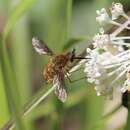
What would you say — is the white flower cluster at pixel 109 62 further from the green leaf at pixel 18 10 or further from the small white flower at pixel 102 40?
the green leaf at pixel 18 10

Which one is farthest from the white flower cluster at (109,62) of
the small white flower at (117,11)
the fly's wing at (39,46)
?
the fly's wing at (39,46)

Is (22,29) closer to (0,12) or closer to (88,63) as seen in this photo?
(0,12)

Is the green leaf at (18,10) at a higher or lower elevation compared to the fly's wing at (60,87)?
higher

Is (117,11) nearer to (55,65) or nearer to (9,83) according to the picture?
(55,65)

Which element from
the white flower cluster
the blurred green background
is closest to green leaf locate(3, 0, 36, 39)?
the blurred green background

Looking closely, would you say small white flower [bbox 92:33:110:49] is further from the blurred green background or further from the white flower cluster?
the blurred green background

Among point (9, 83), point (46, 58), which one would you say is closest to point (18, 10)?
point (9, 83)
